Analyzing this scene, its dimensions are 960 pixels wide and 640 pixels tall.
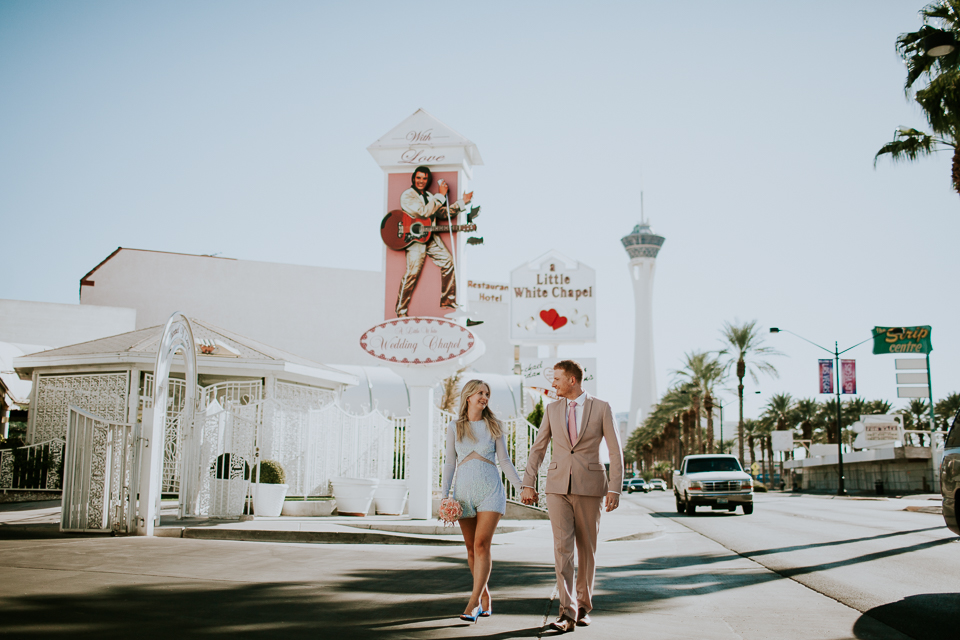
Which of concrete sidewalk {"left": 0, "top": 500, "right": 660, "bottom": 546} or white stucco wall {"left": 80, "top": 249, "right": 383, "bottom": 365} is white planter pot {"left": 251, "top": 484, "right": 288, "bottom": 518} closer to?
concrete sidewalk {"left": 0, "top": 500, "right": 660, "bottom": 546}

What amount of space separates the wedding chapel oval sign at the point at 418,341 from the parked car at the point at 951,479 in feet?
31.8

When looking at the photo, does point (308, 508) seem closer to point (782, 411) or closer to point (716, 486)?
point (716, 486)

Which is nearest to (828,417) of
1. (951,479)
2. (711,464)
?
(711,464)

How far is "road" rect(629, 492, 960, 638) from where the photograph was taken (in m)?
6.74

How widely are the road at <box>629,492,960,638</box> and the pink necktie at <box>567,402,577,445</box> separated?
2.75m

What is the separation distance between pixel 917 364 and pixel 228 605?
134ft

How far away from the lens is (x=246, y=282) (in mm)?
53875

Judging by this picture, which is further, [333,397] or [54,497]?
[333,397]

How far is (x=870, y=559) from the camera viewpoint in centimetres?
1050

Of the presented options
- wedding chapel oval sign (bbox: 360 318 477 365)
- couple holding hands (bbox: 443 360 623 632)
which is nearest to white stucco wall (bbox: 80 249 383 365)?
wedding chapel oval sign (bbox: 360 318 477 365)

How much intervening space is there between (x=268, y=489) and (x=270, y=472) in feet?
1.33

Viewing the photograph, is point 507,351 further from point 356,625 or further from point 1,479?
point 356,625

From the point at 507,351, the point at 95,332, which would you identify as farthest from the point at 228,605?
the point at 507,351

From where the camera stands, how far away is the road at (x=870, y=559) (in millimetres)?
6742
